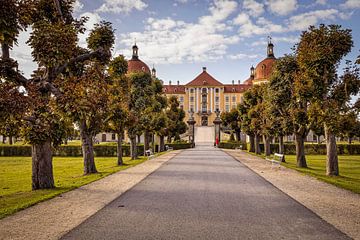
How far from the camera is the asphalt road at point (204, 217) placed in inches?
224

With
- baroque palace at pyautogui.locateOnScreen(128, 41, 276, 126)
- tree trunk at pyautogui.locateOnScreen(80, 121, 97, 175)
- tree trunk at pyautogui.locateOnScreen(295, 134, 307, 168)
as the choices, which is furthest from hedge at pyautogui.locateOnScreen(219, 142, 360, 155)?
baroque palace at pyautogui.locateOnScreen(128, 41, 276, 126)

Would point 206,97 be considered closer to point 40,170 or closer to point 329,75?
point 329,75

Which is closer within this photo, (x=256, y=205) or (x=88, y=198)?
(x=256, y=205)

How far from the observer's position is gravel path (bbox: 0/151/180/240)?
5.86 m

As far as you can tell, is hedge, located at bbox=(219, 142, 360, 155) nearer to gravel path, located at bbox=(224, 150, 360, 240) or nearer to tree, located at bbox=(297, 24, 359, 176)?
tree, located at bbox=(297, 24, 359, 176)

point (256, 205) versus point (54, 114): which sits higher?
point (54, 114)

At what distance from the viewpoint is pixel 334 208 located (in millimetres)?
A: 7922

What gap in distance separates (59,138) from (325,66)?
1246 cm

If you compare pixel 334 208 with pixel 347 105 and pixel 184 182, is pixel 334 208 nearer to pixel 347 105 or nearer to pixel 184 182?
pixel 184 182

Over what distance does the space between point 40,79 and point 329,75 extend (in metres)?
13.0

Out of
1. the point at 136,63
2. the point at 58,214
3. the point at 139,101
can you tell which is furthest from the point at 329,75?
the point at 136,63

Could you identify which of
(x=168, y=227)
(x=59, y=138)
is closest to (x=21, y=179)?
(x=59, y=138)

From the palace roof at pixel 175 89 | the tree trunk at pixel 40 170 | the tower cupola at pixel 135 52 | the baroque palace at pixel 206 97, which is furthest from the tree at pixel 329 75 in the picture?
the palace roof at pixel 175 89

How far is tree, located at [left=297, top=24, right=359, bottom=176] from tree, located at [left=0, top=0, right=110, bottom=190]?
36.2ft
